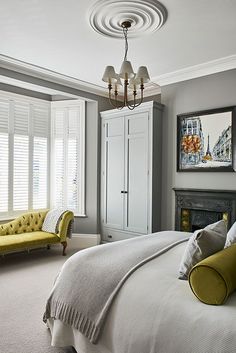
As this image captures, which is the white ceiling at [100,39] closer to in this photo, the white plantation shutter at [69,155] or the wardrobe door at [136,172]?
the wardrobe door at [136,172]

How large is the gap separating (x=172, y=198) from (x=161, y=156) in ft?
2.33

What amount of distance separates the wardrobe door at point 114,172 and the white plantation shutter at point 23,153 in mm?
1176

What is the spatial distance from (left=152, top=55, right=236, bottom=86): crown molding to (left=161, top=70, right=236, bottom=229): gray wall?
7 centimetres

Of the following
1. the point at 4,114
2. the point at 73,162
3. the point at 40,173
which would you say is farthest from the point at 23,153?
the point at 73,162

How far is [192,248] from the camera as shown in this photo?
1857 mm

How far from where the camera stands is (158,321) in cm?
150

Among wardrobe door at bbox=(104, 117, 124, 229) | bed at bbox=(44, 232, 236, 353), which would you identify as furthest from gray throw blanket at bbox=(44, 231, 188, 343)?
wardrobe door at bbox=(104, 117, 124, 229)

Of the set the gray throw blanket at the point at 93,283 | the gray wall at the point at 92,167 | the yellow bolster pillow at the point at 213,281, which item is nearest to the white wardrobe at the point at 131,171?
the gray wall at the point at 92,167

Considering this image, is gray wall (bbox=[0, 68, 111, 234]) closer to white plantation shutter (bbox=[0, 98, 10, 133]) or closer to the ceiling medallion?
white plantation shutter (bbox=[0, 98, 10, 133])

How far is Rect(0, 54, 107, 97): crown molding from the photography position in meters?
3.99

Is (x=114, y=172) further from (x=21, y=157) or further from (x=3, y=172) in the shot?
(x=3, y=172)

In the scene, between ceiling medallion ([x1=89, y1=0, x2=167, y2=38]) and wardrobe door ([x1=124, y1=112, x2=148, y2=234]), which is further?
wardrobe door ([x1=124, y1=112, x2=148, y2=234])

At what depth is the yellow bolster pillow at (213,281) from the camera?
59.2 inches

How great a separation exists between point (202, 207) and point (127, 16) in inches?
105
